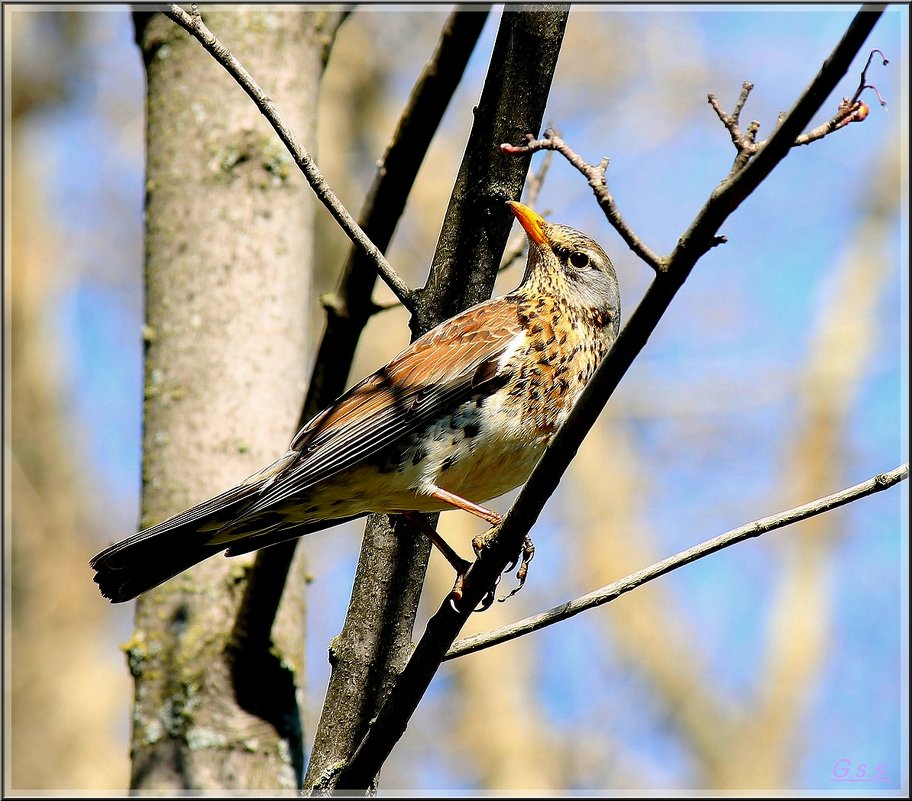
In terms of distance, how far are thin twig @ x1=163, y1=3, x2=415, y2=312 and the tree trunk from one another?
1306 mm

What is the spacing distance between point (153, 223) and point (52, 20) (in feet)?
32.6

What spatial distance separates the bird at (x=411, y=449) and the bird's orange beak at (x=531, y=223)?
0.7 inches

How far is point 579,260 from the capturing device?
4.02 metres

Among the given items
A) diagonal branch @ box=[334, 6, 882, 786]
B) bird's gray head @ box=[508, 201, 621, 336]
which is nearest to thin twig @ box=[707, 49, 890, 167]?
diagonal branch @ box=[334, 6, 882, 786]

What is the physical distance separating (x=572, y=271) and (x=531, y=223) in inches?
12.3

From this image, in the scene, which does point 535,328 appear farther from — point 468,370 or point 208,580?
point 208,580

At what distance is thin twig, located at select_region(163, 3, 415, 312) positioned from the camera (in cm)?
271

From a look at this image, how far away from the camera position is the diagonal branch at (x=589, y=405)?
1863 mm

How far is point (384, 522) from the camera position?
329 centimetres

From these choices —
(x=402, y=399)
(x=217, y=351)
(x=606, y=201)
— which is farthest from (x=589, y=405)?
(x=217, y=351)

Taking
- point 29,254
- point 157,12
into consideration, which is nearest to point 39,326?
point 29,254

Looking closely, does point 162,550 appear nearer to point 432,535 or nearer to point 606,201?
point 432,535

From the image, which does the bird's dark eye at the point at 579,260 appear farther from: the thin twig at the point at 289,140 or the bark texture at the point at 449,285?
the thin twig at the point at 289,140

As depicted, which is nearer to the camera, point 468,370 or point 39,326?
point 468,370
